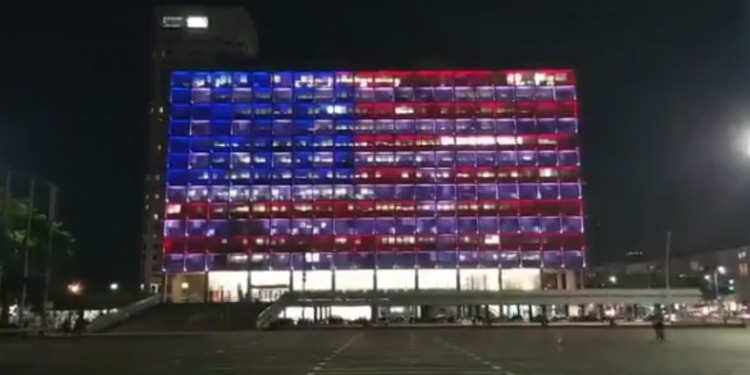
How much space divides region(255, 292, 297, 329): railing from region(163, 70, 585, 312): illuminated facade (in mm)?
33007

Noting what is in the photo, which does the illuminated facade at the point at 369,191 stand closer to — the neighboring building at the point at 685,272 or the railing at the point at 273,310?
the neighboring building at the point at 685,272

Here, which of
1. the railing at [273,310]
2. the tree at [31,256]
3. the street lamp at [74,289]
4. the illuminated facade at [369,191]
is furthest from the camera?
the illuminated facade at [369,191]

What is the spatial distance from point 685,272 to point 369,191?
7400 cm

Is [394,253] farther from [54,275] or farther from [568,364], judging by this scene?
[568,364]

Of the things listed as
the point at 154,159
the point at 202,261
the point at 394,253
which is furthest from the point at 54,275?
the point at 154,159

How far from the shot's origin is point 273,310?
4117 inches

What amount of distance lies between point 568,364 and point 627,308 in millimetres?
109940

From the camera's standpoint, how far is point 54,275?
7856 centimetres

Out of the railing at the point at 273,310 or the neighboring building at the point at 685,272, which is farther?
the neighboring building at the point at 685,272

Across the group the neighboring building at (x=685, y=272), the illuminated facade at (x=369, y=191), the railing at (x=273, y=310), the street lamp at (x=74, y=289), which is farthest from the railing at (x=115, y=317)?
the neighboring building at (x=685, y=272)

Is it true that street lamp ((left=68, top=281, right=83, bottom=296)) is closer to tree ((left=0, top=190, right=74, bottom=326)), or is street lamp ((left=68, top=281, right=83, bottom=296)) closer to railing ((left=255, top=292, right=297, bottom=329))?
tree ((left=0, top=190, right=74, bottom=326))

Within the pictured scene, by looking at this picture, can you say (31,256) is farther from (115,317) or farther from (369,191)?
(369,191)

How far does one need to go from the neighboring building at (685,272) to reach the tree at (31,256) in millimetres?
95104

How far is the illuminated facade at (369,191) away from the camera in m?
149
